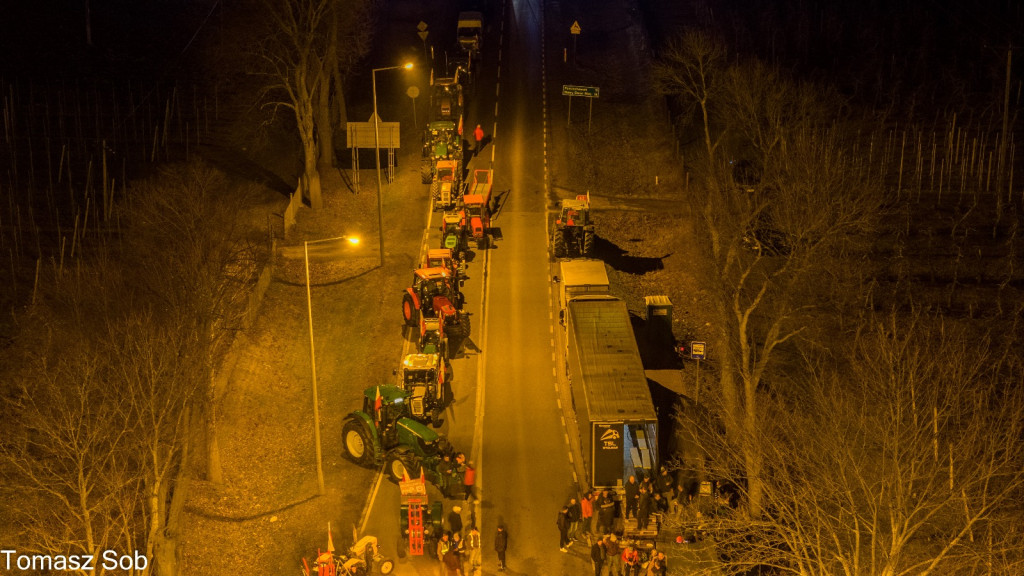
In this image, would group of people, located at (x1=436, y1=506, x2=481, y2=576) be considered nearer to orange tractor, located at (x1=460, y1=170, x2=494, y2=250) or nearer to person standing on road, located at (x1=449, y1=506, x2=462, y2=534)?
person standing on road, located at (x1=449, y1=506, x2=462, y2=534)

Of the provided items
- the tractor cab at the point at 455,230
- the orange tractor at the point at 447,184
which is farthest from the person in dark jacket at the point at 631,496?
the orange tractor at the point at 447,184

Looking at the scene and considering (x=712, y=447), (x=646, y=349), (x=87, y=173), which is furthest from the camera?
(x=87, y=173)

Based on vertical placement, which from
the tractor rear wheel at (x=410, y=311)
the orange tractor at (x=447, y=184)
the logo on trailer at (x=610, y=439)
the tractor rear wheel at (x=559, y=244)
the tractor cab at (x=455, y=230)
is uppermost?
the orange tractor at (x=447, y=184)

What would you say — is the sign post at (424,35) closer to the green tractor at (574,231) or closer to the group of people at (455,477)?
the green tractor at (574,231)

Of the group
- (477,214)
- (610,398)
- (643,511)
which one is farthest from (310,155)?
(643,511)

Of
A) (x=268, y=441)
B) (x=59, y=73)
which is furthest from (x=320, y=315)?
(x=59, y=73)

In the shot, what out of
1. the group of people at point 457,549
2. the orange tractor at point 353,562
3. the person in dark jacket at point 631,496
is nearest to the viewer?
the orange tractor at point 353,562

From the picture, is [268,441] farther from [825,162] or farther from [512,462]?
[825,162]
